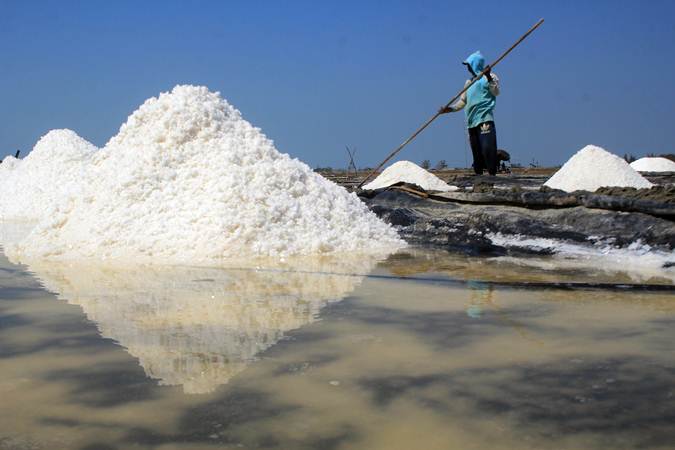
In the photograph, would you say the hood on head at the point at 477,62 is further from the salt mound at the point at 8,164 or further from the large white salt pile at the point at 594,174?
the salt mound at the point at 8,164

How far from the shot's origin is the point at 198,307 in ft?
6.07

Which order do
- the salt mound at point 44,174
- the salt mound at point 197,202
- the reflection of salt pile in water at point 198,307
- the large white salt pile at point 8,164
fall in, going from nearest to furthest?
1. the reflection of salt pile in water at point 198,307
2. the salt mound at point 197,202
3. the salt mound at point 44,174
4. the large white salt pile at point 8,164

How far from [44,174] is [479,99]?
15.0 feet

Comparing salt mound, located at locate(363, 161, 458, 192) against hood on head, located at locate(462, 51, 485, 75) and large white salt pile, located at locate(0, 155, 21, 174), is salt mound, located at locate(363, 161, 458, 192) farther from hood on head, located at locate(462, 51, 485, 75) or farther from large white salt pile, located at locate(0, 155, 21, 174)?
large white salt pile, located at locate(0, 155, 21, 174)

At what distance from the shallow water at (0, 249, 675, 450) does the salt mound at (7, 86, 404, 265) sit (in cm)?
75

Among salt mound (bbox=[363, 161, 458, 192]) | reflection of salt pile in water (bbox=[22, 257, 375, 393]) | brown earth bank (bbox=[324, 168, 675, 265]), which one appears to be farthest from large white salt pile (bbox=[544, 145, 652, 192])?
reflection of salt pile in water (bbox=[22, 257, 375, 393])

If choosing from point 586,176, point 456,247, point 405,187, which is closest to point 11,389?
point 456,247

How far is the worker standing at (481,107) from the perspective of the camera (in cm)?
607

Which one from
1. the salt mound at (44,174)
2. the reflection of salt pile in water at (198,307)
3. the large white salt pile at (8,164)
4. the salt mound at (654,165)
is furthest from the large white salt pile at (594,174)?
the large white salt pile at (8,164)

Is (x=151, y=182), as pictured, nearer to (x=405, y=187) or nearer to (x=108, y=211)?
(x=108, y=211)

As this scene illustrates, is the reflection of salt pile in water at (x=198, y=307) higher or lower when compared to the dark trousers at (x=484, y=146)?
lower

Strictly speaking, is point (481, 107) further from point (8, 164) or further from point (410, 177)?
point (8, 164)

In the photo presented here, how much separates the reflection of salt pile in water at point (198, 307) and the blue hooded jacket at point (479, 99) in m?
3.66

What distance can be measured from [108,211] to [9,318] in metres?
1.61
